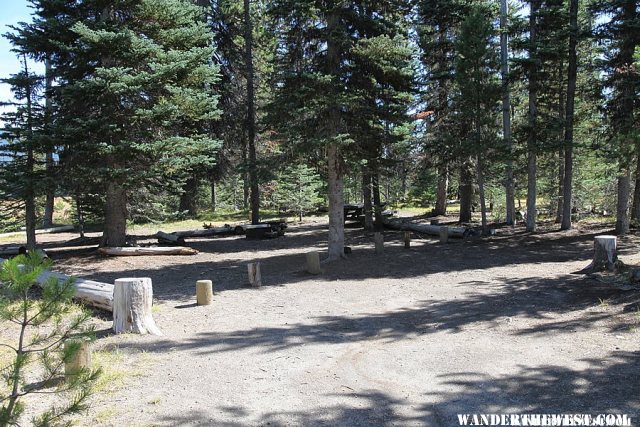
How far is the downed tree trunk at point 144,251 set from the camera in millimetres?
13992

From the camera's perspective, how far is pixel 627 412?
13.2ft

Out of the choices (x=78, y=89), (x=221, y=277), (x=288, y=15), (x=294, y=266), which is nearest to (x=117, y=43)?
(x=78, y=89)

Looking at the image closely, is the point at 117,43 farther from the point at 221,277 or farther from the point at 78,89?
the point at 221,277

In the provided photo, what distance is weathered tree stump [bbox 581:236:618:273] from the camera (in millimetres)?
9789

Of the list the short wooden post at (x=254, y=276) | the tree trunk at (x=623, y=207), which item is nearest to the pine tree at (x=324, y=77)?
the short wooden post at (x=254, y=276)

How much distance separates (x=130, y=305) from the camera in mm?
6715

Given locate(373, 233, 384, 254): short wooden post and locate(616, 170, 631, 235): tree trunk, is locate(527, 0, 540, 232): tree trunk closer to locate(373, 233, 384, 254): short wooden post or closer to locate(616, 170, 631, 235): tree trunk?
locate(616, 170, 631, 235): tree trunk

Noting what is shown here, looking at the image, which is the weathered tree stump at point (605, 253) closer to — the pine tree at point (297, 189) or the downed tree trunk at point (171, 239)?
the downed tree trunk at point (171, 239)

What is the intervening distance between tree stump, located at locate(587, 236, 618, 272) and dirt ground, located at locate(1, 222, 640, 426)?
2.16ft

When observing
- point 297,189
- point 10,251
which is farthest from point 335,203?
point 297,189

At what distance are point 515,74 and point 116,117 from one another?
535 inches

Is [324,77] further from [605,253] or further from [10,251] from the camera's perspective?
[10,251]

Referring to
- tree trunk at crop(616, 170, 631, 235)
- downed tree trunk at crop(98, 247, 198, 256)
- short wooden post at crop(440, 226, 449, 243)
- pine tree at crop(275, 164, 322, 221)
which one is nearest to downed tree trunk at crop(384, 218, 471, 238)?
short wooden post at crop(440, 226, 449, 243)

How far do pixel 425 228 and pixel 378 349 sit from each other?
14007 millimetres
